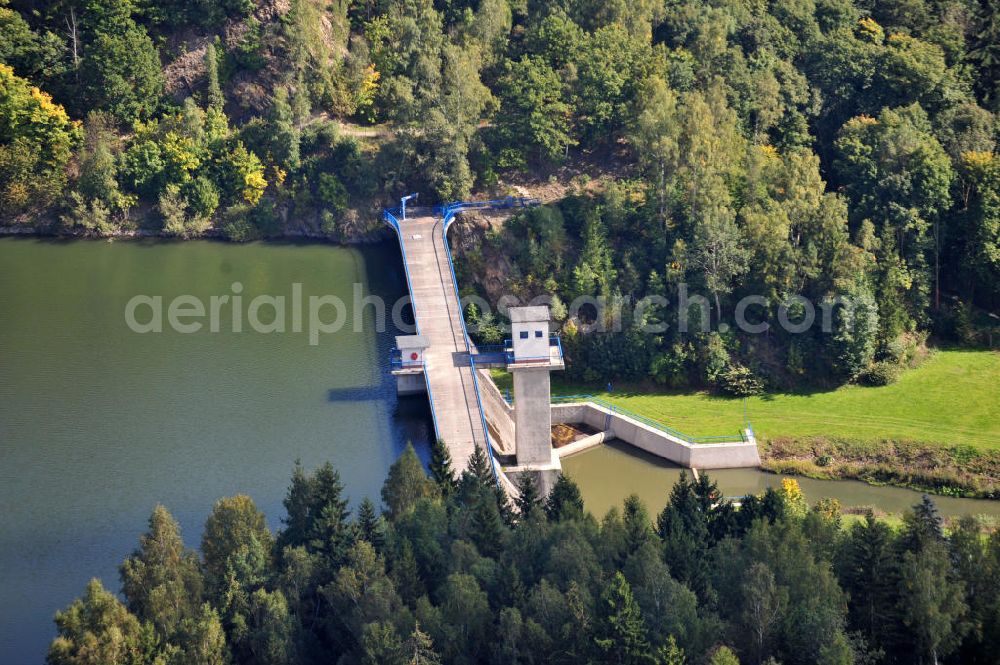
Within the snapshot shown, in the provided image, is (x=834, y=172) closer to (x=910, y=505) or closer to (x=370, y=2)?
(x=910, y=505)

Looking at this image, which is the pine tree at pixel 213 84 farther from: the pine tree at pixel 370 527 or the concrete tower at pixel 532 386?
the pine tree at pixel 370 527

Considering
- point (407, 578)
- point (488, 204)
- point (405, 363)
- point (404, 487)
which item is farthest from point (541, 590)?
point (488, 204)

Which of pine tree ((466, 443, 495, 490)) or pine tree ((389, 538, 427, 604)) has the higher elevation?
pine tree ((466, 443, 495, 490))

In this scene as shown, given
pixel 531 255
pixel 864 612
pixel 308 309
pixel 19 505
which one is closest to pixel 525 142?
pixel 531 255

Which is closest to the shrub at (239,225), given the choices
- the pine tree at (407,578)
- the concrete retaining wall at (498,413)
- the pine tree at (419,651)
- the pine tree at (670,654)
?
the concrete retaining wall at (498,413)

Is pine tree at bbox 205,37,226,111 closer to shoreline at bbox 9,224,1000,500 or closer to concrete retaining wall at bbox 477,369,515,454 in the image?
concrete retaining wall at bbox 477,369,515,454

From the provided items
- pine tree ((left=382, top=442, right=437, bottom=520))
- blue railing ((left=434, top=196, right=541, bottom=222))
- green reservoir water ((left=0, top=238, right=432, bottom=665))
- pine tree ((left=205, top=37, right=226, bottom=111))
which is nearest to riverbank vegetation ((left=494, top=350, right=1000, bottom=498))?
green reservoir water ((left=0, top=238, right=432, bottom=665))
